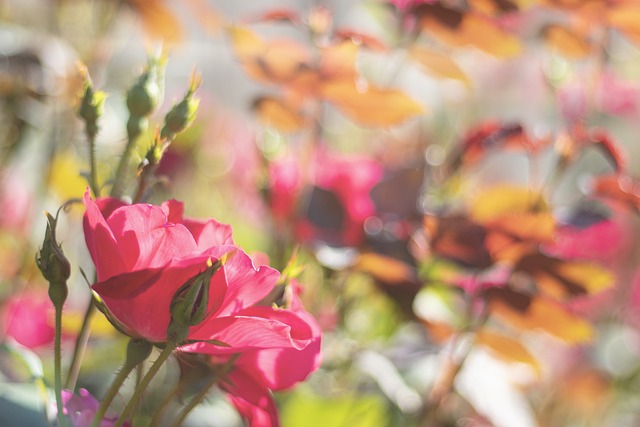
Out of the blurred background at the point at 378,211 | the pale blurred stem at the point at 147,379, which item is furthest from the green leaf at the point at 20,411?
the pale blurred stem at the point at 147,379

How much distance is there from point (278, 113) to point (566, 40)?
0.18m

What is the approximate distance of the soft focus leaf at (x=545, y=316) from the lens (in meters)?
0.44

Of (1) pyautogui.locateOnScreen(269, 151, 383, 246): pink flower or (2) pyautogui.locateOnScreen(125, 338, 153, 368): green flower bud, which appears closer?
(2) pyautogui.locateOnScreen(125, 338, 153, 368): green flower bud

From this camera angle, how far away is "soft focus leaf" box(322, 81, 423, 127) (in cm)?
43

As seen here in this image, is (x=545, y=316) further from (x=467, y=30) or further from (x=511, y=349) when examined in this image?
(x=467, y=30)

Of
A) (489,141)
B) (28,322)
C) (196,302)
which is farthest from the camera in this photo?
(28,322)

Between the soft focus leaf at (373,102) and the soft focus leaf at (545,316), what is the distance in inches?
4.0

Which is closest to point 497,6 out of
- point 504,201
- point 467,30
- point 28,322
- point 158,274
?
point 467,30

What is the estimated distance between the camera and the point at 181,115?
0.93 feet

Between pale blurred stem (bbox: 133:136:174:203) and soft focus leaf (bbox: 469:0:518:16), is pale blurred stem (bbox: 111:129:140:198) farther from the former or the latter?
soft focus leaf (bbox: 469:0:518:16)

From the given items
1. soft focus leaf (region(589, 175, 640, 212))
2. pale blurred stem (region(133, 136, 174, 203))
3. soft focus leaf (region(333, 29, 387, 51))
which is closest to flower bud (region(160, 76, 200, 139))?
pale blurred stem (region(133, 136, 174, 203))

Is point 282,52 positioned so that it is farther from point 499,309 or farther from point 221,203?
point 221,203

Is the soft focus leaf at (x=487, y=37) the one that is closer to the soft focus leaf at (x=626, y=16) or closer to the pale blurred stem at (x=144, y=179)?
the soft focus leaf at (x=626, y=16)

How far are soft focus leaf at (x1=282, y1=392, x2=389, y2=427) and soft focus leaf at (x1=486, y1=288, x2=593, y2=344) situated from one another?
0.12 metres
